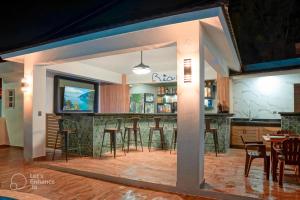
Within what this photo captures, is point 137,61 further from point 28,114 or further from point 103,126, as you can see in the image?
point 28,114

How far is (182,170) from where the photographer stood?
10.8 feet

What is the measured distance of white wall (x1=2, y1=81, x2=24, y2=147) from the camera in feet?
23.4

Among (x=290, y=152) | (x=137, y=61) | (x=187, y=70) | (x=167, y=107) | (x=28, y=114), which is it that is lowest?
(x=290, y=152)

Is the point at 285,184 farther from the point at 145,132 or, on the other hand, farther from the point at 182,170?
the point at 145,132

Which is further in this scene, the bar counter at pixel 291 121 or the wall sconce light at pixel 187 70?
the bar counter at pixel 291 121

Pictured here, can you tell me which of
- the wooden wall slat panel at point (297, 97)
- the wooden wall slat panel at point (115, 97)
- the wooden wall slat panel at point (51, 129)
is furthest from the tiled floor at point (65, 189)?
the wooden wall slat panel at point (297, 97)

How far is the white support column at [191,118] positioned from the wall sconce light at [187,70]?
0.05 metres

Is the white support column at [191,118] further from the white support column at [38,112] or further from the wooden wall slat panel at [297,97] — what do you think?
the wooden wall slat panel at [297,97]

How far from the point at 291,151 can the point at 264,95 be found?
4024 mm

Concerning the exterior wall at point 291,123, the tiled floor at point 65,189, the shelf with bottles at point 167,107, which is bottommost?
the tiled floor at point 65,189

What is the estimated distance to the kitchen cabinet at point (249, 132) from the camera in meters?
6.30

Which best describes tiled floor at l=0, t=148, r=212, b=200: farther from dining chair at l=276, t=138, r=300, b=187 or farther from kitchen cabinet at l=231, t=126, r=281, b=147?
kitchen cabinet at l=231, t=126, r=281, b=147

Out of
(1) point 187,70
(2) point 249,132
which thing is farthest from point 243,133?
(1) point 187,70

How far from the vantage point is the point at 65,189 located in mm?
3434
